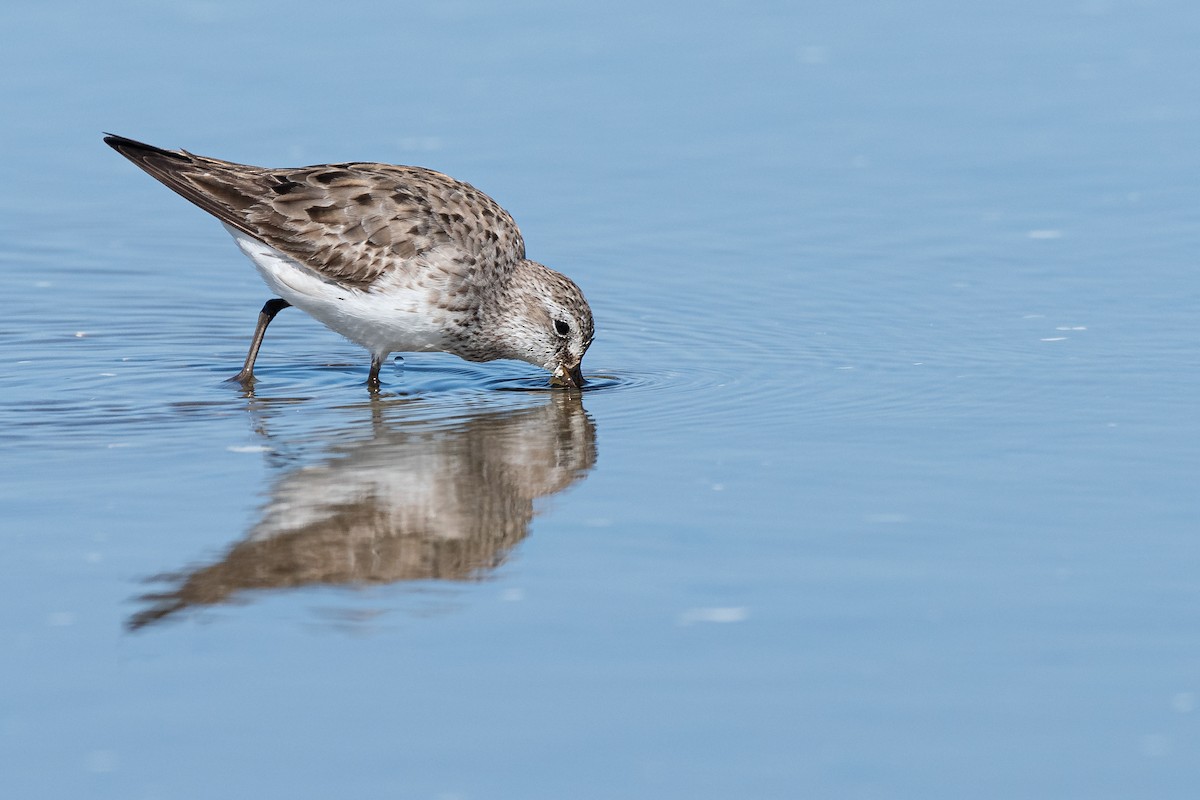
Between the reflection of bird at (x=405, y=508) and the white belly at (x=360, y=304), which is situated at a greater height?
the white belly at (x=360, y=304)

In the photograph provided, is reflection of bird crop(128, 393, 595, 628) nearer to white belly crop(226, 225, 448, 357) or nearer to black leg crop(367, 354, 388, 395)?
white belly crop(226, 225, 448, 357)

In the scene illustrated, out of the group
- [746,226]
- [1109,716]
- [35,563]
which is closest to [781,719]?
[1109,716]

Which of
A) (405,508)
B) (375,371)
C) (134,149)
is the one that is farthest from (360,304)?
(405,508)

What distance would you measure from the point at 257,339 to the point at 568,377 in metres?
2.14

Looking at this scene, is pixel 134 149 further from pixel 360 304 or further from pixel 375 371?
pixel 375 371

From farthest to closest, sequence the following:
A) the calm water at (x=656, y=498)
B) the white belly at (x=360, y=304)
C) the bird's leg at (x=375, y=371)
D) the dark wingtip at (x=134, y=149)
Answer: the bird's leg at (x=375, y=371) → the dark wingtip at (x=134, y=149) → the white belly at (x=360, y=304) → the calm water at (x=656, y=498)

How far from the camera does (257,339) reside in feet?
41.0

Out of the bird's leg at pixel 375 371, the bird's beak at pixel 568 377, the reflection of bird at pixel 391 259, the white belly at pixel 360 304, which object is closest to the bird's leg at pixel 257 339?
the reflection of bird at pixel 391 259

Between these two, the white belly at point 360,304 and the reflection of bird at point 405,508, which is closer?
the reflection of bird at point 405,508

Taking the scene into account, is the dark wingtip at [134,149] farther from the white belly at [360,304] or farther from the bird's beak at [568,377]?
the bird's beak at [568,377]

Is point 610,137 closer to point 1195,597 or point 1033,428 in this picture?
point 1033,428

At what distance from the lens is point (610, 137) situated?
17109mm

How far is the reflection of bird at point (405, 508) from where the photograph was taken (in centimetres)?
814

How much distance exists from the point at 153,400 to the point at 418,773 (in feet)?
19.2
